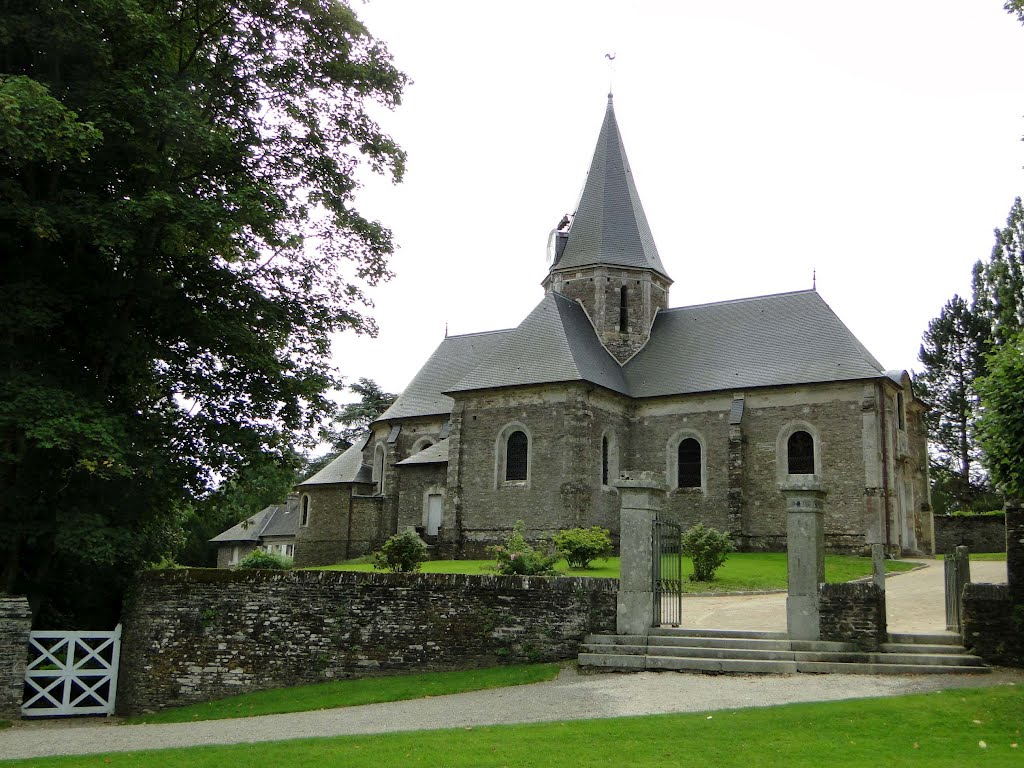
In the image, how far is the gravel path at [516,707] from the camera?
417 inches

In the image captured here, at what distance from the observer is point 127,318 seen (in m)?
15.7

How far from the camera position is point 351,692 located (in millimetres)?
13133

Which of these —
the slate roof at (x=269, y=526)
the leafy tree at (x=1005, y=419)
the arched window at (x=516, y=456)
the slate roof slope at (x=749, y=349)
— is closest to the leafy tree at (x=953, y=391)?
the slate roof slope at (x=749, y=349)

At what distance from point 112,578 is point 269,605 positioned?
10.3ft

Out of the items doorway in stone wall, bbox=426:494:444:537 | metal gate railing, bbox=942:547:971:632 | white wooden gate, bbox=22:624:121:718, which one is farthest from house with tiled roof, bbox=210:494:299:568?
metal gate railing, bbox=942:547:971:632

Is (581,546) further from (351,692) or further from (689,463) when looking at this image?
(351,692)

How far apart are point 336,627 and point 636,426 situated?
2290 centimetres

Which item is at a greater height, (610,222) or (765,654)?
(610,222)

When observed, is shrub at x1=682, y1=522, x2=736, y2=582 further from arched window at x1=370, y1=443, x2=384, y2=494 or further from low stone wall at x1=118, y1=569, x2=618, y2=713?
arched window at x1=370, y1=443, x2=384, y2=494

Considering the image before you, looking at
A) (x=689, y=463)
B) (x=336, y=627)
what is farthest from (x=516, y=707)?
(x=689, y=463)

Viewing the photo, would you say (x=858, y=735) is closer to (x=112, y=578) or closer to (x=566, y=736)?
(x=566, y=736)

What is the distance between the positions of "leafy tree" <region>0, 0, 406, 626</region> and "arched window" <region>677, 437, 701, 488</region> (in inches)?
765

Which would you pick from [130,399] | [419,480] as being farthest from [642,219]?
[130,399]

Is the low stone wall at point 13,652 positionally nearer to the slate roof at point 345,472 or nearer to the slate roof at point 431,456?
the slate roof at point 431,456
